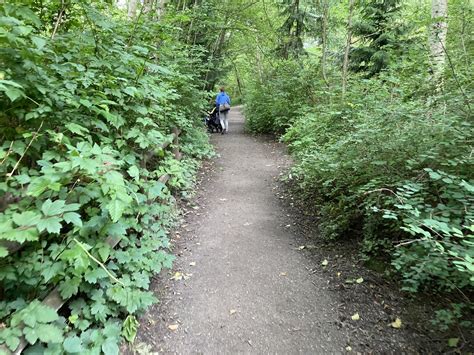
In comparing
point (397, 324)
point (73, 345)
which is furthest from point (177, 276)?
point (397, 324)

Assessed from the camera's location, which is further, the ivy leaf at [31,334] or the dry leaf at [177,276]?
the dry leaf at [177,276]

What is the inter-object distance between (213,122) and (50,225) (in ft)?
39.3

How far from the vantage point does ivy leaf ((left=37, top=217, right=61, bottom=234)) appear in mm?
1899

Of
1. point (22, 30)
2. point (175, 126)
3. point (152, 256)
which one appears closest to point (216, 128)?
point (175, 126)

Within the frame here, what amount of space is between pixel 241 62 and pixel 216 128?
11233 millimetres

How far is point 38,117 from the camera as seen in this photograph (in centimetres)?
263

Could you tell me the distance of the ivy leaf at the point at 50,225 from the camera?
1899 millimetres

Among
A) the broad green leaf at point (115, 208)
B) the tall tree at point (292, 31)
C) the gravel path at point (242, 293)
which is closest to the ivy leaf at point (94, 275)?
the broad green leaf at point (115, 208)

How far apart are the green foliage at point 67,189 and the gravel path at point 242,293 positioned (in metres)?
0.52

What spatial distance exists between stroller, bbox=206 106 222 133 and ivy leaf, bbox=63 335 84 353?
1164 cm

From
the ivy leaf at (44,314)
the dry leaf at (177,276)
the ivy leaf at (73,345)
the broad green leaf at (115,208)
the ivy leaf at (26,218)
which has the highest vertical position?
the ivy leaf at (26,218)

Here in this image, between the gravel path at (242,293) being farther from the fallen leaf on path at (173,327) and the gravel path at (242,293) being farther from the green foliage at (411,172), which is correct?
the green foliage at (411,172)

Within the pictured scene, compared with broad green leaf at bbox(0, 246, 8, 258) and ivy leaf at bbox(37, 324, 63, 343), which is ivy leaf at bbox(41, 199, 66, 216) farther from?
ivy leaf at bbox(37, 324, 63, 343)

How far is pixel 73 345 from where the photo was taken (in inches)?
84.4
